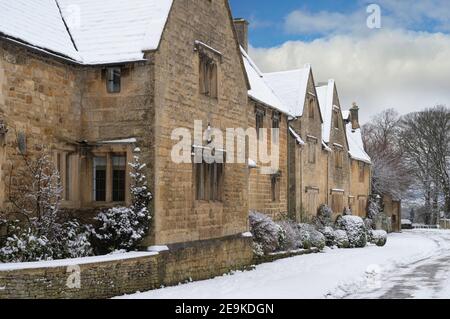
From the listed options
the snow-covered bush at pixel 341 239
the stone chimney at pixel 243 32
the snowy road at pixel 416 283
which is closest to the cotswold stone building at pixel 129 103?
the snowy road at pixel 416 283

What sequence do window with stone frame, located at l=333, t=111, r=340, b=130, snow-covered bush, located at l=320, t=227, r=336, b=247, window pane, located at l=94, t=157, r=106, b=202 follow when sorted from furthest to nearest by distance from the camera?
window with stone frame, located at l=333, t=111, r=340, b=130
snow-covered bush, located at l=320, t=227, r=336, b=247
window pane, located at l=94, t=157, r=106, b=202

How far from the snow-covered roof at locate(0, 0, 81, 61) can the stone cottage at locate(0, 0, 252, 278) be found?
35 millimetres

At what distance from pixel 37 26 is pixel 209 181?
6743mm

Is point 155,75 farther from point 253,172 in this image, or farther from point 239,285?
point 253,172

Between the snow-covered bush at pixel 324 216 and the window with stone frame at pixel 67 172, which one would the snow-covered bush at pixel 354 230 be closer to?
the snow-covered bush at pixel 324 216

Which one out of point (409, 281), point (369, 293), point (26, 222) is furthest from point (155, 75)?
point (409, 281)

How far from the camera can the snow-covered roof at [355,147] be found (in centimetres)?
4672

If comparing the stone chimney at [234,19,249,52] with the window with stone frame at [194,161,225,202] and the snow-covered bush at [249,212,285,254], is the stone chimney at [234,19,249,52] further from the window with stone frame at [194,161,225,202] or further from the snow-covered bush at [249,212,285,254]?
the window with stone frame at [194,161,225,202]

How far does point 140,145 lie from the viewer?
1631cm

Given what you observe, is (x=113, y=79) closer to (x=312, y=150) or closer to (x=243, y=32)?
(x=243, y=32)

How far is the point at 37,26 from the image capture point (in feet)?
53.1

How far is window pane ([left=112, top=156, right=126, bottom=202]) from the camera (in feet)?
54.6

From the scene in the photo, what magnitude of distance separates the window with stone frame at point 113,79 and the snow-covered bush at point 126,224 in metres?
2.55

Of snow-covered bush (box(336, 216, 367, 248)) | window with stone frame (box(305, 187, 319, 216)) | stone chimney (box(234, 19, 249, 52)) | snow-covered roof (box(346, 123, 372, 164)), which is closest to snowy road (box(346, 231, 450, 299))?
snow-covered bush (box(336, 216, 367, 248))
